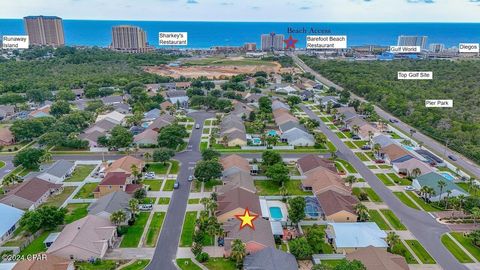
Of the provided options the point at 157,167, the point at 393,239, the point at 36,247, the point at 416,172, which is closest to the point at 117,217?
the point at 36,247

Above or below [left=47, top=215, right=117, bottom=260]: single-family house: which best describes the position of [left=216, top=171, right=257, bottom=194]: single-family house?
above

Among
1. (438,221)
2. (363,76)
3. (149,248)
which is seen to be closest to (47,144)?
(149,248)

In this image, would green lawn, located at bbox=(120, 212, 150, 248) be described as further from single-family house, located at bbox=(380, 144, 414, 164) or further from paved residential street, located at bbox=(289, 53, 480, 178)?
paved residential street, located at bbox=(289, 53, 480, 178)

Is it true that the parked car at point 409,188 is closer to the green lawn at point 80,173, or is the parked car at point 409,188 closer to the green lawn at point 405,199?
the green lawn at point 405,199

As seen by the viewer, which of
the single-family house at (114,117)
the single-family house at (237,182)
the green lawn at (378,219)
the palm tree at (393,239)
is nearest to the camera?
the palm tree at (393,239)

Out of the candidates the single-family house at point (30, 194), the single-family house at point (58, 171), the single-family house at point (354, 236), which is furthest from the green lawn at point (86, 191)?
the single-family house at point (354, 236)

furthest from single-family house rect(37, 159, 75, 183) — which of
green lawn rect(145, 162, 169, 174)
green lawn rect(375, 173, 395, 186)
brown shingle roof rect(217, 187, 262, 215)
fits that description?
green lawn rect(375, 173, 395, 186)
